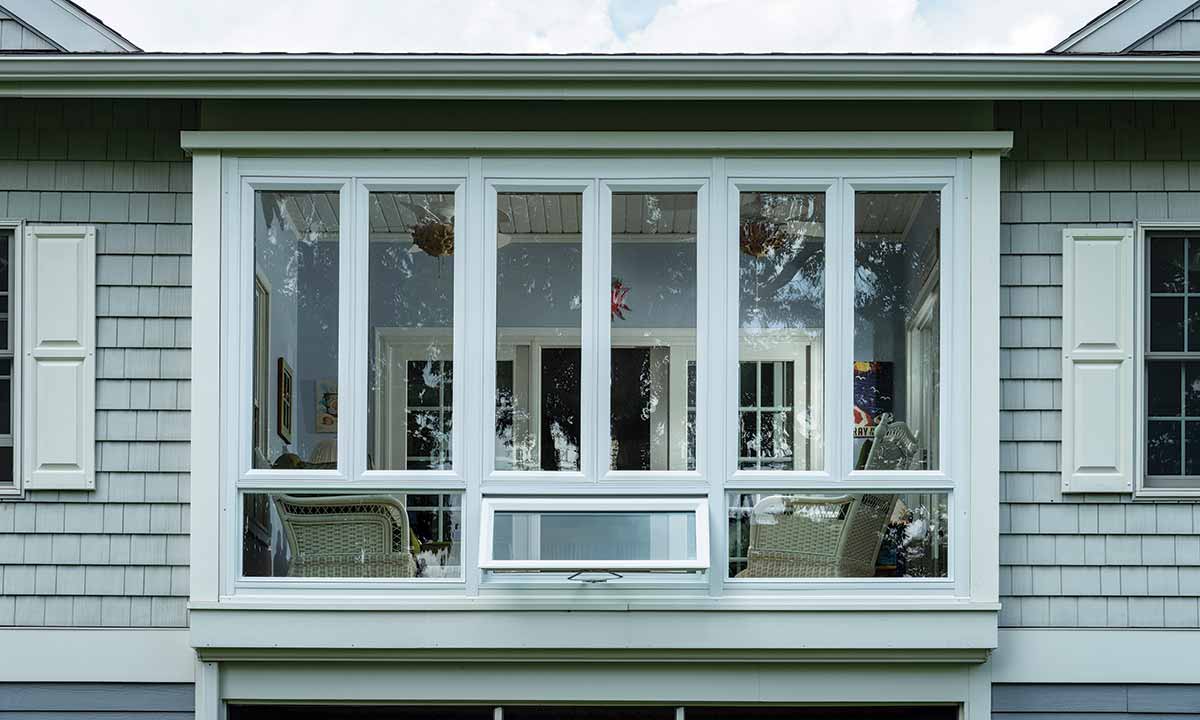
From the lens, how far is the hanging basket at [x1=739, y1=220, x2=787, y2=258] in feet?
15.8

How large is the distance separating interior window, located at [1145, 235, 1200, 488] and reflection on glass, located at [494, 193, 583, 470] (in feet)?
7.69

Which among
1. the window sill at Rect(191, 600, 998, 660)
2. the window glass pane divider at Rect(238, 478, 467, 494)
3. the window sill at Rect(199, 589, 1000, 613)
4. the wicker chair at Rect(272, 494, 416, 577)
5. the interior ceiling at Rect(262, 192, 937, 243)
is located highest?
the interior ceiling at Rect(262, 192, 937, 243)

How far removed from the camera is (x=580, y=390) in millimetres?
4883

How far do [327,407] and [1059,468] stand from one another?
2971mm

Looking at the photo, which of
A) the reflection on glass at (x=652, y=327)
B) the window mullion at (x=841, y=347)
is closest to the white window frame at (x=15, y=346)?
the reflection on glass at (x=652, y=327)

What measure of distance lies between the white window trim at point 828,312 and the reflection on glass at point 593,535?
3.9 inches

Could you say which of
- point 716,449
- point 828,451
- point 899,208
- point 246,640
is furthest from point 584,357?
point 246,640

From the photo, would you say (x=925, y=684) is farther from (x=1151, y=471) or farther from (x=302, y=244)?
(x=302, y=244)

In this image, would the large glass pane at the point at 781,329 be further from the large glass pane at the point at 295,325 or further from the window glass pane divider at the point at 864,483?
the large glass pane at the point at 295,325

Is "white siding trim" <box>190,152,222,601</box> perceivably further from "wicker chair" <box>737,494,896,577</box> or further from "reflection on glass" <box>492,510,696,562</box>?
"wicker chair" <box>737,494,896,577</box>

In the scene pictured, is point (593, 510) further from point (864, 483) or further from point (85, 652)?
point (85, 652)

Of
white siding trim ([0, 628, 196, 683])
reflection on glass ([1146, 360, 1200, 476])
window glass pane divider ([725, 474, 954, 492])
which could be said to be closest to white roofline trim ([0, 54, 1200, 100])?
reflection on glass ([1146, 360, 1200, 476])

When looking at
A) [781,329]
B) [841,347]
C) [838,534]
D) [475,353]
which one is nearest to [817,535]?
[838,534]

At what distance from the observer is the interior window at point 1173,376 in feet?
15.6
